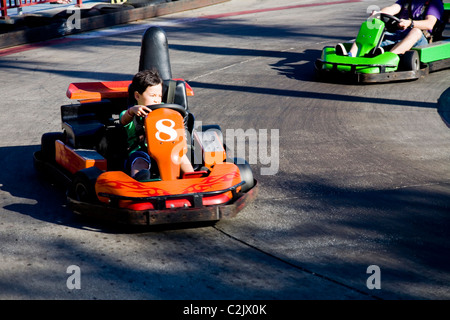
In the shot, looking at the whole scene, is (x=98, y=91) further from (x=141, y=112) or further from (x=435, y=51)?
(x=435, y=51)

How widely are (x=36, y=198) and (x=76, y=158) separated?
42 centimetres

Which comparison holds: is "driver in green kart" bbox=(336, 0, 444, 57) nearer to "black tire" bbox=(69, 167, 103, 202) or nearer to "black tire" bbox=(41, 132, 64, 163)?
"black tire" bbox=(41, 132, 64, 163)

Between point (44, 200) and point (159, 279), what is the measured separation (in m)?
1.57

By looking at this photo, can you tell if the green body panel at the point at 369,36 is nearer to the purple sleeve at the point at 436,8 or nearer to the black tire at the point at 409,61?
the black tire at the point at 409,61

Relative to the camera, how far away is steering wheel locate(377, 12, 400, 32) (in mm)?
8994

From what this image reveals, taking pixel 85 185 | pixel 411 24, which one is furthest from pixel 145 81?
pixel 411 24

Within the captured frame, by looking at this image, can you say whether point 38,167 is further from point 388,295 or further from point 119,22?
point 119,22

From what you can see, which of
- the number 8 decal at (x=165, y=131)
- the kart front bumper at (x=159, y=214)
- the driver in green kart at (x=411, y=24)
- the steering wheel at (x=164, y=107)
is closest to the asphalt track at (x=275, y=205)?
the kart front bumper at (x=159, y=214)

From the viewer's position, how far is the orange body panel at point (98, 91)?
5.50m

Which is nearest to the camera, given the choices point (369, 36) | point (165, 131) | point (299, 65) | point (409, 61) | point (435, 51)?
point (165, 131)

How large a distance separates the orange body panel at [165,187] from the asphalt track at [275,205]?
20 centimetres

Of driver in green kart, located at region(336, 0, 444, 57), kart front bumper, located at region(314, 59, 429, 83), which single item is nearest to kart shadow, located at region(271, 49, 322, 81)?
kart front bumper, located at region(314, 59, 429, 83)

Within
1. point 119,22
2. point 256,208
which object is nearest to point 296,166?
point 256,208

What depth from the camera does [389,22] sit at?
922 cm
